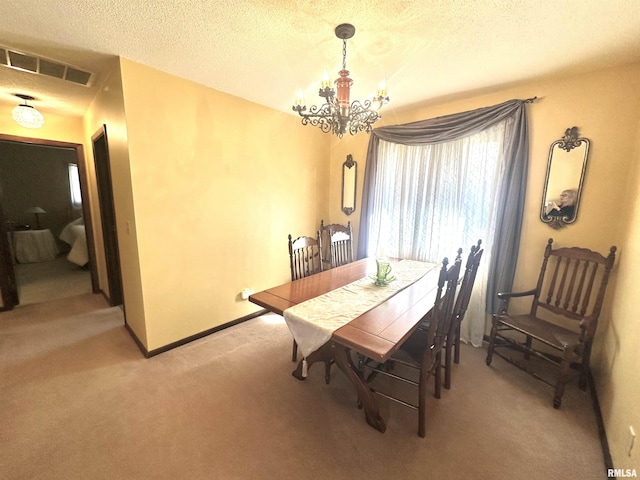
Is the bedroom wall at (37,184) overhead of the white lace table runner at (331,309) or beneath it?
overhead

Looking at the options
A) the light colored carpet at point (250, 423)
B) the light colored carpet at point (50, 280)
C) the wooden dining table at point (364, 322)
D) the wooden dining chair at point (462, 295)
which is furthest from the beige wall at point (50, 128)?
the wooden dining chair at point (462, 295)

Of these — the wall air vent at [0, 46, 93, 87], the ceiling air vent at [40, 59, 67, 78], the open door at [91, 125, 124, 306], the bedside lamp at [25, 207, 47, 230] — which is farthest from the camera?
the bedside lamp at [25, 207, 47, 230]

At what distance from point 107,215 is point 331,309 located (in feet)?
9.60

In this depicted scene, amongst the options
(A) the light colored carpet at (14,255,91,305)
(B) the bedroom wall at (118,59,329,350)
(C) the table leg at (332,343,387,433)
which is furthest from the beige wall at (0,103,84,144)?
(C) the table leg at (332,343,387,433)

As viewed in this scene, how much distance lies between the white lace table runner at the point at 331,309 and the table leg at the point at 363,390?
0.70 feet

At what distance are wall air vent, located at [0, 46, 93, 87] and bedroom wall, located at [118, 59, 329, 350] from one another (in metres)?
0.63

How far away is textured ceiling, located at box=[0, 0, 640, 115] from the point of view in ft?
4.60

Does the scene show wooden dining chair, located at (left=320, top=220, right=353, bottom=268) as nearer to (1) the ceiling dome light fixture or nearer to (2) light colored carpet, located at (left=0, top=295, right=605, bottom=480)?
(2) light colored carpet, located at (left=0, top=295, right=605, bottom=480)

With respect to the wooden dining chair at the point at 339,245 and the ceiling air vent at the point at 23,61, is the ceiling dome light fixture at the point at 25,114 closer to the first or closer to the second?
the ceiling air vent at the point at 23,61

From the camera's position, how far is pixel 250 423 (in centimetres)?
166

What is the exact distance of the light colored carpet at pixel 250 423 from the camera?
1392mm

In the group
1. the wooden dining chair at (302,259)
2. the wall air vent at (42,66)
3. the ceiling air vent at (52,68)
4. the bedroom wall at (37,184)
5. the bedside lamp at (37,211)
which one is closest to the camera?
the wall air vent at (42,66)

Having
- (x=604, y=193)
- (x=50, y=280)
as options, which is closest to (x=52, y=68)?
(x=50, y=280)

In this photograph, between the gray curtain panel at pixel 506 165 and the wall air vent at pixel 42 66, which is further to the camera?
the gray curtain panel at pixel 506 165
